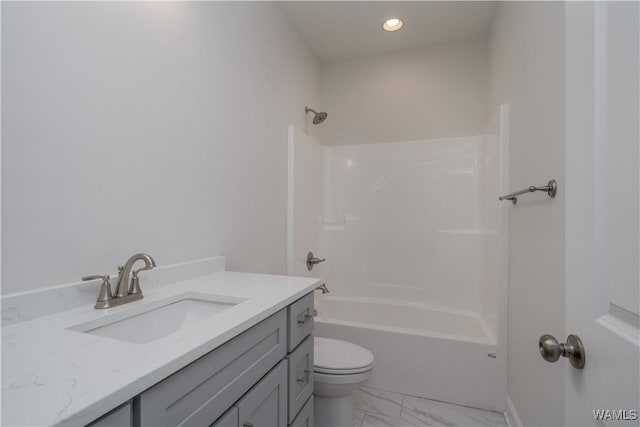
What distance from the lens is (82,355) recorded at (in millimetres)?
548

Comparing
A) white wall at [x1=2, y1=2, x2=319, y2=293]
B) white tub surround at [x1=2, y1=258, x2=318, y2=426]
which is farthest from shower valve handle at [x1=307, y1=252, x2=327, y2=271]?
white tub surround at [x1=2, y1=258, x2=318, y2=426]

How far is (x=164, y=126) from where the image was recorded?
1136mm

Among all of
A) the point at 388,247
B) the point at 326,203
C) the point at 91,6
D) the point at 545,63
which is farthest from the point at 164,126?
the point at 388,247

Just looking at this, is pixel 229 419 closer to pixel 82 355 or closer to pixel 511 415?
pixel 82 355

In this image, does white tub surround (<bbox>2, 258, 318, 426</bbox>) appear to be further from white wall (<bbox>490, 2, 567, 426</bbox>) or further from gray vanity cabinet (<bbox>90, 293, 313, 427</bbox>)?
white wall (<bbox>490, 2, 567, 426</bbox>)

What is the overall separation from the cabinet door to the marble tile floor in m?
0.93

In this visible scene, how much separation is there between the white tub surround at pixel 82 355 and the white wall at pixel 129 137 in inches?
3.9

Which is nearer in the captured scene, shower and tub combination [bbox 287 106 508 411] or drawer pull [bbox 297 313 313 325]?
drawer pull [bbox 297 313 313 325]

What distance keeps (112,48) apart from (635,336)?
4.80 ft

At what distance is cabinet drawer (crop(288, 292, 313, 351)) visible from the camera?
3.25 feet

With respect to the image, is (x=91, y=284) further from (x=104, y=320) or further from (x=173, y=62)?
(x=173, y=62)

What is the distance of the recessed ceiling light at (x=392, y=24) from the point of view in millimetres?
2170

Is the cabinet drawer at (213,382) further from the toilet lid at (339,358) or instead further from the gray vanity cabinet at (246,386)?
the toilet lid at (339,358)

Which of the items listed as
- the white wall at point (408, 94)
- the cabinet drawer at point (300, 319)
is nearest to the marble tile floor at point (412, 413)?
the cabinet drawer at point (300, 319)
